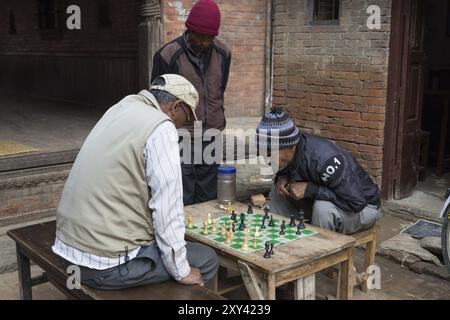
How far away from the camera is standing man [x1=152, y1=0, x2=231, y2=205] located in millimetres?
4703

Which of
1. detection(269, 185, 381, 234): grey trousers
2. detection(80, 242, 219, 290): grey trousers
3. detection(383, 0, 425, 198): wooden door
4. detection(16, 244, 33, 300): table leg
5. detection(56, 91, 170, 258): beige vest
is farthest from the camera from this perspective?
detection(383, 0, 425, 198): wooden door

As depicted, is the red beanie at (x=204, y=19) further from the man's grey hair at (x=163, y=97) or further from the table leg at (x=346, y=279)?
the table leg at (x=346, y=279)

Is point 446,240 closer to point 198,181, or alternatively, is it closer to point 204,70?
point 198,181

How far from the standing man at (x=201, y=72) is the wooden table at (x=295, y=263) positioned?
4.34 ft

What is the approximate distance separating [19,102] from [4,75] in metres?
4.00

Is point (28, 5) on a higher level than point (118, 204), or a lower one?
higher

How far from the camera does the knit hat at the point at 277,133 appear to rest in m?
3.86

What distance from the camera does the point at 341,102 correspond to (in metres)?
6.58

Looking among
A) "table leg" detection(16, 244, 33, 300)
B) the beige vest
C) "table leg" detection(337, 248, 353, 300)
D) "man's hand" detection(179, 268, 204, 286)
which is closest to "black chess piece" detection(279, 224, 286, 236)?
"table leg" detection(337, 248, 353, 300)

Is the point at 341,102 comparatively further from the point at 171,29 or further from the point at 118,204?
the point at 118,204

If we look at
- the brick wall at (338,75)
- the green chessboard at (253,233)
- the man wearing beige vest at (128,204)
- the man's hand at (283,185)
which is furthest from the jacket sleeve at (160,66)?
the brick wall at (338,75)

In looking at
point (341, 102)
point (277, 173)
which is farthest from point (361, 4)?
point (277, 173)

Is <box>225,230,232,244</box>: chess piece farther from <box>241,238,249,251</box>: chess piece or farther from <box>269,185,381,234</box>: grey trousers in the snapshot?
<box>269,185,381,234</box>: grey trousers

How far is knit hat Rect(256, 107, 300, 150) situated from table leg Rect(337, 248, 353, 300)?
3.02 feet
